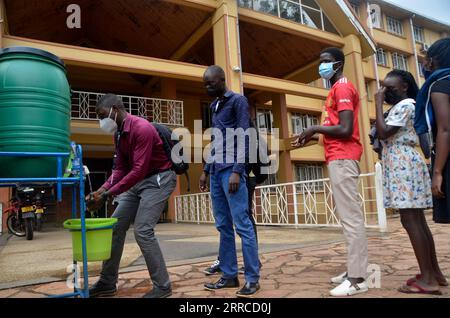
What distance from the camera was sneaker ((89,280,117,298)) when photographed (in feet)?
8.98

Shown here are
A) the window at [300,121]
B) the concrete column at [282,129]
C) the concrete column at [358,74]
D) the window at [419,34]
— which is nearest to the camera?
the concrete column at [358,74]

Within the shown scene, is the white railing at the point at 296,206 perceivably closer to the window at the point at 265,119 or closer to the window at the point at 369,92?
the window at the point at 265,119

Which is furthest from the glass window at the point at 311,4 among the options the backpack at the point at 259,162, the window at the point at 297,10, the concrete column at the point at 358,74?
the backpack at the point at 259,162

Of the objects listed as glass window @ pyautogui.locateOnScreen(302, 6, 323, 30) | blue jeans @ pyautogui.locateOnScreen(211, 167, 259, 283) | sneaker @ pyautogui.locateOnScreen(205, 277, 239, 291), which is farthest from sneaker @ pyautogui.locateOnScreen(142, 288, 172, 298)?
glass window @ pyautogui.locateOnScreen(302, 6, 323, 30)

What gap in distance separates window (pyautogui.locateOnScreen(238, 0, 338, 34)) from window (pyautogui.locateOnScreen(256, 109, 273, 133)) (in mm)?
4433

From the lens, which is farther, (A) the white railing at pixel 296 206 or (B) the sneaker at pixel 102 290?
(A) the white railing at pixel 296 206

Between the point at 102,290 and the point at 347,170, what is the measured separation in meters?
1.97

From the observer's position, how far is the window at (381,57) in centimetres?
1947

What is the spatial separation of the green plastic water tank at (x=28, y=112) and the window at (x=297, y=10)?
30.5 feet

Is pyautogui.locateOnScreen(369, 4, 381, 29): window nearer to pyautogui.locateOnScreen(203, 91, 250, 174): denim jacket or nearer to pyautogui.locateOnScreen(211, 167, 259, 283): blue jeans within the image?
pyautogui.locateOnScreen(203, 91, 250, 174): denim jacket

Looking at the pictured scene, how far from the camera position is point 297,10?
12070 millimetres

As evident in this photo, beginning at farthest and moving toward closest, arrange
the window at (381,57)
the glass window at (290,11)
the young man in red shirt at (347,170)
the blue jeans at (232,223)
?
the window at (381,57) → the glass window at (290,11) → the blue jeans at (232,223) → the young man in red shirt at (347,170)

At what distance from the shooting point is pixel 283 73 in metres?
14.7
